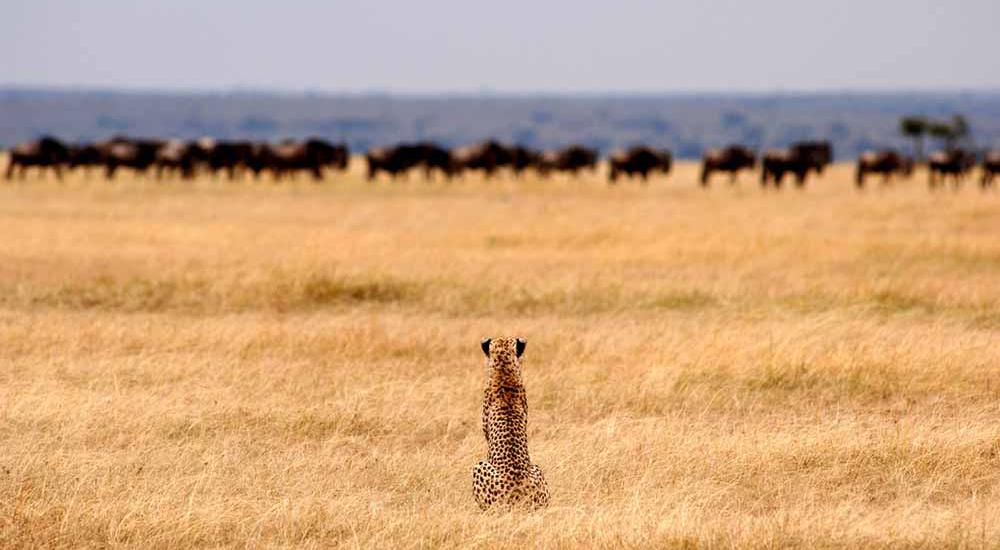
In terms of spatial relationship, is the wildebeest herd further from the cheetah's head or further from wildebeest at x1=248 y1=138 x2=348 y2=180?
the cheetah's head

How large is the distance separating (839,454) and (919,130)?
115161 millimetres

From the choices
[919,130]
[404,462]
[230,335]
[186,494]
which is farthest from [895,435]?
[919,130]

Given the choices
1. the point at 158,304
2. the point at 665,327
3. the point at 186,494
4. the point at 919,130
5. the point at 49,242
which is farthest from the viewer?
the point at 919,130

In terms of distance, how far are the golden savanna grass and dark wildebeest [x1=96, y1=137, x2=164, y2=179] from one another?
36.0m

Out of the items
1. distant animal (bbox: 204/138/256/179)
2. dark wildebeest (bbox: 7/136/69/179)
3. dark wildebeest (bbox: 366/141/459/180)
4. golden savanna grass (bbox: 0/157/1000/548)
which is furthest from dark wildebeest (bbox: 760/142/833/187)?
golden savanna grass (bbox: 0/157/1000/548)

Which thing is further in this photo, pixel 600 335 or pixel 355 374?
pixel 600 335

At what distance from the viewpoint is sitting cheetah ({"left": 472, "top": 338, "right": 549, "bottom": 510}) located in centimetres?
849

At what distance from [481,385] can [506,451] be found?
183 inches

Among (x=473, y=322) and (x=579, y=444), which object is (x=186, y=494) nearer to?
(x=579, y=444)

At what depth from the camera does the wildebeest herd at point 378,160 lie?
60344 millimetres

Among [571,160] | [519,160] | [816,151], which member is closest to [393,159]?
[519,160]

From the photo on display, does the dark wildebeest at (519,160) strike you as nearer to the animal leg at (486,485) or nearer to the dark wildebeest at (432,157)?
the dark wildebeest at (432,157)

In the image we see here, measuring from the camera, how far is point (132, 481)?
9484mm

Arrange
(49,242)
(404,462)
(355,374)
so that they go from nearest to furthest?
(404,462)
(355,374)
(49,242)
